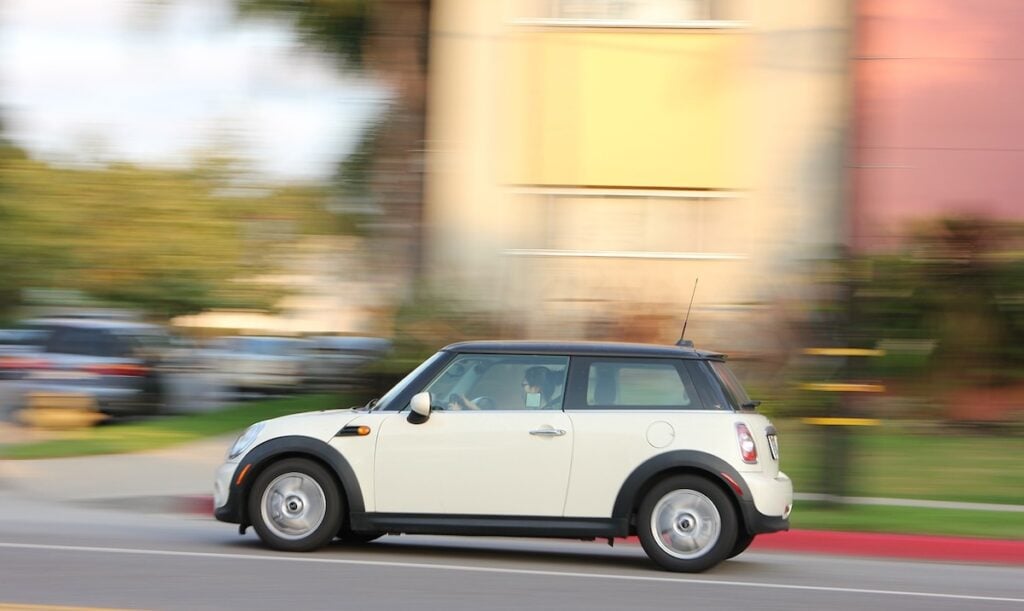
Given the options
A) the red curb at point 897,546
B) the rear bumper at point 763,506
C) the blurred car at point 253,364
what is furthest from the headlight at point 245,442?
the blurred car at point 253,364

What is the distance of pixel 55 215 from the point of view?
19.8 m

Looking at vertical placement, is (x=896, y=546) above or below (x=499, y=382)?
below

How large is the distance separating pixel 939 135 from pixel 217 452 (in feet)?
33.0

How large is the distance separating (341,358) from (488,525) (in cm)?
979

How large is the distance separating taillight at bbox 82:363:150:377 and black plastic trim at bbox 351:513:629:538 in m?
10.5

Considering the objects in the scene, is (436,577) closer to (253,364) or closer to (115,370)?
(115,370)

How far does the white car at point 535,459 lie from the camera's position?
883cm

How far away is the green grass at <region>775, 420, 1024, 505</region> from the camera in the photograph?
13.7 m

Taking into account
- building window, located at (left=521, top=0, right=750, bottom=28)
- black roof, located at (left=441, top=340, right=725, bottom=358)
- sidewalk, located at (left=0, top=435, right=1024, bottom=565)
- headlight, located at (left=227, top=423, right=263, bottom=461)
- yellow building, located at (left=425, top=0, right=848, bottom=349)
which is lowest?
sidewalk, located at (left=0, top=435, right=1024, bottom=565)

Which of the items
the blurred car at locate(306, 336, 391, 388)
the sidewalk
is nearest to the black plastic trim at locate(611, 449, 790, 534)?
the sidewalk

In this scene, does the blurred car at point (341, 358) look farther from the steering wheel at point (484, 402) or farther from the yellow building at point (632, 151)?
the steering wheel at point (484, 402)

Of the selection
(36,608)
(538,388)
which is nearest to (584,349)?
(538,388)

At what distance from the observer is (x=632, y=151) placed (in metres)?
18.7

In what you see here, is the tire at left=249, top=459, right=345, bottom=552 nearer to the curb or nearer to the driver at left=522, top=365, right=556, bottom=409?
the driver at left=522, top=365, right=556, bottom=409
